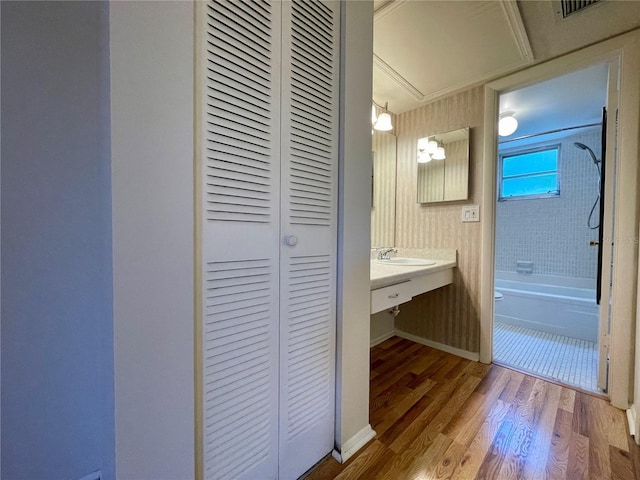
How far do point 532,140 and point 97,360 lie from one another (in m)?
4.79

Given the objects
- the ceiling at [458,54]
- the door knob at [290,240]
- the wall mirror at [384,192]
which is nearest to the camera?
the door knob at [290,240]

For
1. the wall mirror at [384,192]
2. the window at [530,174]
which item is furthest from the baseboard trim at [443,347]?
the window at [530,174]

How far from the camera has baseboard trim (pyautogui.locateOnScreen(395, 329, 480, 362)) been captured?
6.73ft

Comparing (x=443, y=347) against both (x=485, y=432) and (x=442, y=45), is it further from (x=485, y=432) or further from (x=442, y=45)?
(x=442, y=45)

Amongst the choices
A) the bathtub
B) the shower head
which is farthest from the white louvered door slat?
the shower head

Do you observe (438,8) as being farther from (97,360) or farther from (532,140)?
(532,140)

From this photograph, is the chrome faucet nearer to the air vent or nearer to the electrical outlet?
the electrical outlet

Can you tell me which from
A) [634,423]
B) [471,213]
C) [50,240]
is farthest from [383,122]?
[634,423]

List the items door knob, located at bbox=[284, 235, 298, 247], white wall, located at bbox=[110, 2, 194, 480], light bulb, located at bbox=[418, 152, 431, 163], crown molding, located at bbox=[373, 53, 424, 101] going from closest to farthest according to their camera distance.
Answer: white wall, located at bbox=[110, 2, 194, 480] < door knob, located at bbox=[284, 235, 298, 247] < crown molding, located at bbox=[373, 53, 424, 101] < light bulb, located at bbox=[418, 152, 431, 163]

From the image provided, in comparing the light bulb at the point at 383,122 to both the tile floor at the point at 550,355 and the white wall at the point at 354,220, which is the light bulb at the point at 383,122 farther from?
the tile floor at the point at 550,355

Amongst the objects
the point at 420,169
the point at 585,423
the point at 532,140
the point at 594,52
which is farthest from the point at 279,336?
the point at 532,140

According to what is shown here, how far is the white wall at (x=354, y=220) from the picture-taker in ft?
3.55

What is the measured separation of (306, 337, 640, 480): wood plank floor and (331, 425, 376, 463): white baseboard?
0.02 m

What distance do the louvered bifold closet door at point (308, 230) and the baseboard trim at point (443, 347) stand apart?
4.93 ft
